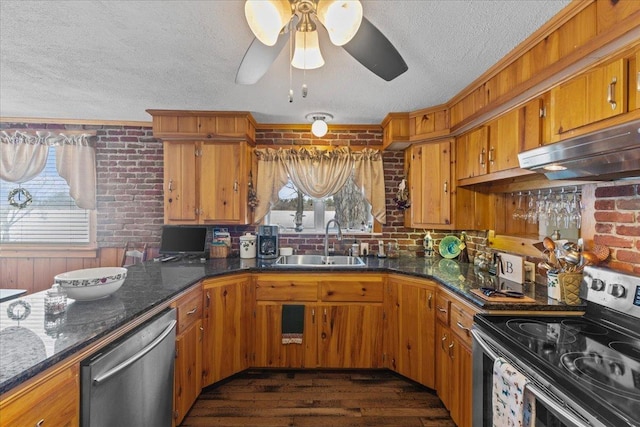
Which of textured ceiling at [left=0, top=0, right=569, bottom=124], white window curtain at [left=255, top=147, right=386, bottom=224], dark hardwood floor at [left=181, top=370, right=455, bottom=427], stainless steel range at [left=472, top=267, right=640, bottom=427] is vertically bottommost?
dark hardwood floor at [left=181, top=370, right=455, bottom=427]

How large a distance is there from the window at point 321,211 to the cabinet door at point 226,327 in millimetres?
977

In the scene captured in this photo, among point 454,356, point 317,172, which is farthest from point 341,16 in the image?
point 317,172

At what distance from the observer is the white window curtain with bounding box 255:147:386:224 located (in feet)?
10.0

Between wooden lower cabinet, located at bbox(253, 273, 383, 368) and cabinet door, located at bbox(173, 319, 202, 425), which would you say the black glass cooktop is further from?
cabinet door, located at bbox(173, 319, 202, 425)

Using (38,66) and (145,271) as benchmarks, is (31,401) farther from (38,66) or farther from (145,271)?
(38,66)

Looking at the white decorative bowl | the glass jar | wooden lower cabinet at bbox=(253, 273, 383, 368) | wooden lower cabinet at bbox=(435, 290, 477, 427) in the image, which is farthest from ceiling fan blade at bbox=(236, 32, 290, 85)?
wooden lower cabinet at bbox=(435, 290, 477, 427)

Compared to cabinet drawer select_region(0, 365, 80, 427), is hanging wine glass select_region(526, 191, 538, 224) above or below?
above

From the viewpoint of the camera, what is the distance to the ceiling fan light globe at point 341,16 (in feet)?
3.17

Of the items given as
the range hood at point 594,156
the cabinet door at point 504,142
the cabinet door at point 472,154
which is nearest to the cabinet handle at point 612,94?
the range hood at point 594,156

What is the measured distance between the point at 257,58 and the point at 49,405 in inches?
60.4

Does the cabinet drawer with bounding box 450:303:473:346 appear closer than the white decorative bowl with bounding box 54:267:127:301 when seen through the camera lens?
No

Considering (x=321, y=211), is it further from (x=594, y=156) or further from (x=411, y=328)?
(x=594, y=156)

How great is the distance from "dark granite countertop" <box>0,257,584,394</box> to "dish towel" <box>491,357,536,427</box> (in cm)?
A: 42

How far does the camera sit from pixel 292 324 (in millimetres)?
2443
